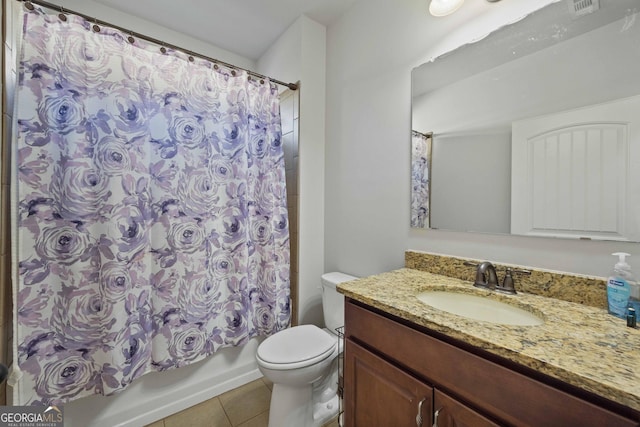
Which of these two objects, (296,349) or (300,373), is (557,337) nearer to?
(300,373)

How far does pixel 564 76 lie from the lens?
875mm

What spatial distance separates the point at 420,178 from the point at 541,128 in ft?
1.66

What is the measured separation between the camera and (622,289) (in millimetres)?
717

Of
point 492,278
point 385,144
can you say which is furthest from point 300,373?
point 385,144

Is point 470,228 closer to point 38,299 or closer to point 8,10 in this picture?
point 38,299

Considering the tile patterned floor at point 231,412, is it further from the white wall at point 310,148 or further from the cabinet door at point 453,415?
the cabinet door at point 453,415

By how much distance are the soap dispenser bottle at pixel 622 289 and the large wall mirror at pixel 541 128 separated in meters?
0.11

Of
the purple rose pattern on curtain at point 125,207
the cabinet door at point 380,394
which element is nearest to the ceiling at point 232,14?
the purple rose pattern on curtain at point 125,207

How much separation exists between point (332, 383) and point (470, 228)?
4.07ft

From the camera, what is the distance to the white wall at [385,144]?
0.99m

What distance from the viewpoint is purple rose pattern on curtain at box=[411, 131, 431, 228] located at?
129 centimetres

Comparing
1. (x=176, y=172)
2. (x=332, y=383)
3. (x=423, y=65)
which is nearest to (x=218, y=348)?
(x=332, y=383)

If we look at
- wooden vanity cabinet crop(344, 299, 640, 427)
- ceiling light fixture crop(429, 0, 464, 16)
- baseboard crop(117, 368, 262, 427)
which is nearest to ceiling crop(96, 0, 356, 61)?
ceiling light fixture crop(429, 0, 464, 16)

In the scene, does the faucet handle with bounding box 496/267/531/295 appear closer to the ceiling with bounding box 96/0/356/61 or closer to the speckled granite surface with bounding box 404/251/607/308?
the speckled granite surface with bounding box 404/251/607/308
